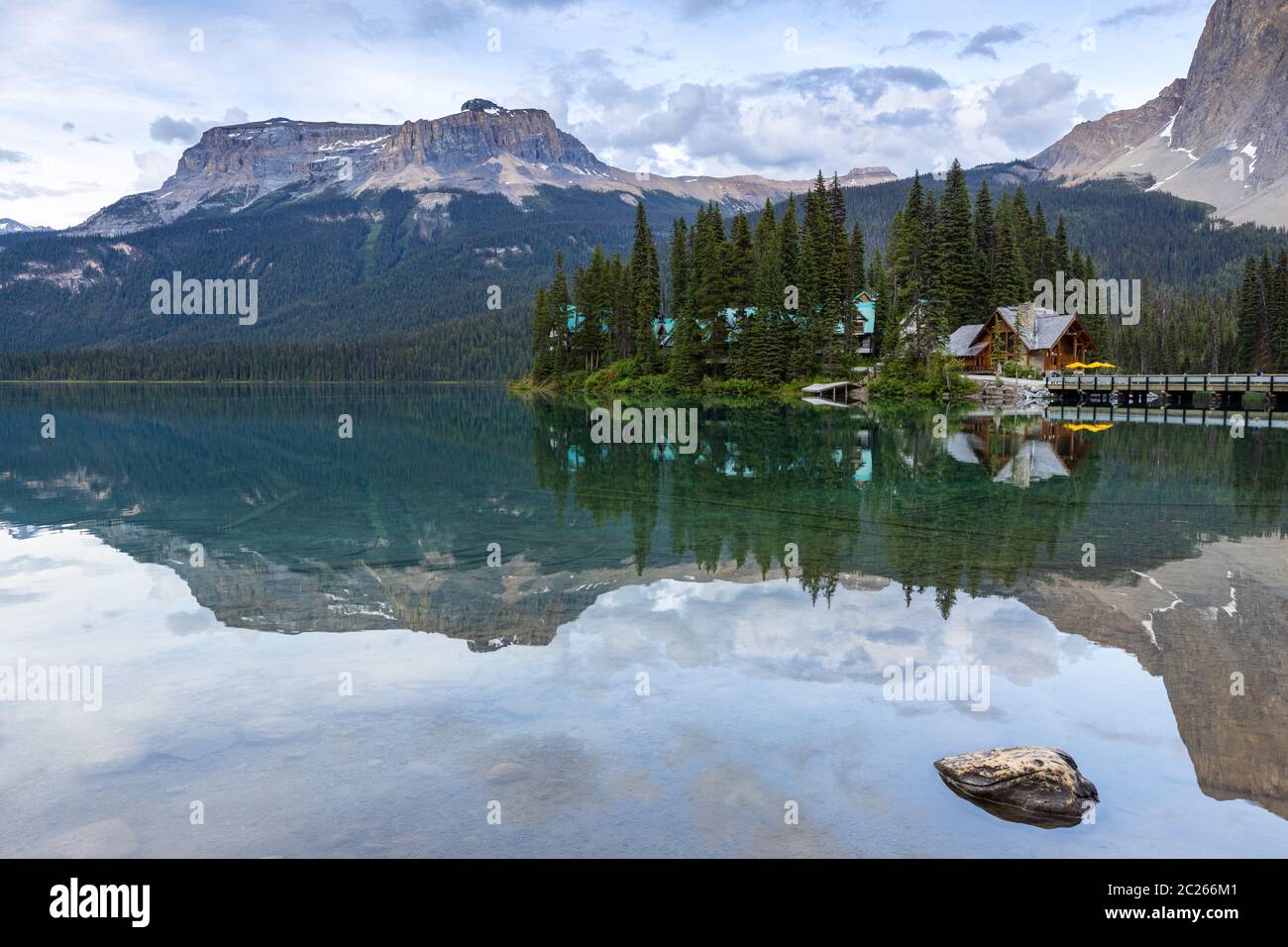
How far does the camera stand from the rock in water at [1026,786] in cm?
818

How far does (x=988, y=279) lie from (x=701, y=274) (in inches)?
1171

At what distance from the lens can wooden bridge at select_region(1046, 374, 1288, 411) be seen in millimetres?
73312

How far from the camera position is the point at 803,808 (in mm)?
8312

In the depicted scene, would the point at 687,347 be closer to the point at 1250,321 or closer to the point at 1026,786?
the point at 1250,321

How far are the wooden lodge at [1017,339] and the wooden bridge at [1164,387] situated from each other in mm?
3521

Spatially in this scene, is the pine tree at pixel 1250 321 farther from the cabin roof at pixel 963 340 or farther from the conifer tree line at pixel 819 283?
the cabin roof at pixel 963 340

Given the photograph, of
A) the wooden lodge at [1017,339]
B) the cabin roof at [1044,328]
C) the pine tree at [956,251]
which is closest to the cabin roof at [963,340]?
the wooden lodge at [1017,339]

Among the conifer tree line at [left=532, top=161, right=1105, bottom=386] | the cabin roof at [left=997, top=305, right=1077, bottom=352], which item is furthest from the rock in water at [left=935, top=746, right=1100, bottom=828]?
the cabin roof at [left=997, top=305, right=1077, bottom=352]

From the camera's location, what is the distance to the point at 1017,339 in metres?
88.9

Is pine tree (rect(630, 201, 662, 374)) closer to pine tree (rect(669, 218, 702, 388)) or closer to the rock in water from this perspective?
pine tree (rect(669, 218, 702, 388))

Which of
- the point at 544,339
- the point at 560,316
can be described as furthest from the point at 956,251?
the point at 544,339

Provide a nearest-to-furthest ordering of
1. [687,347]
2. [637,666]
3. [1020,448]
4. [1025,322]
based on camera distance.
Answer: [637,666], [1020,448], [1025,322], [687,347]

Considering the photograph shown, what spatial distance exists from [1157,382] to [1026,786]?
276 feet

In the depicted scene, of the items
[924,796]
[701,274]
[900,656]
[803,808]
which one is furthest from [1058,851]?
[701,274]
